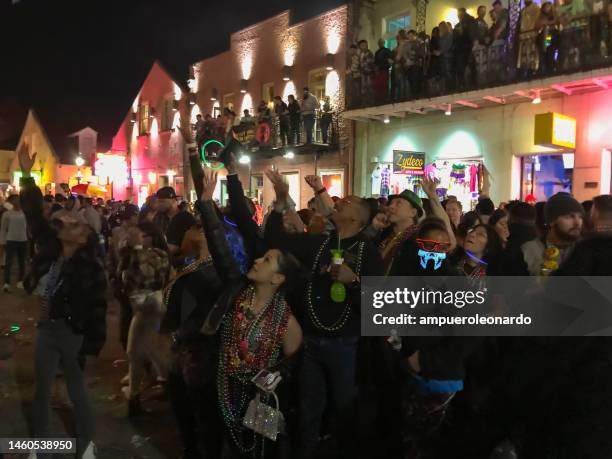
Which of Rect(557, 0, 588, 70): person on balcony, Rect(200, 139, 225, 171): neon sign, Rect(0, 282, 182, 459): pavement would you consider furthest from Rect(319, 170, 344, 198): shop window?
Rect(200, 139, 225, 171): neon sign

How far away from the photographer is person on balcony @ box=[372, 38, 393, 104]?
44.6 ft

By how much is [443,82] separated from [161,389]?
10.0 metres

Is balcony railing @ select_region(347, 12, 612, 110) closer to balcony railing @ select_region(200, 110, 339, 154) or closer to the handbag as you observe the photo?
balcony railing @ select_region(200, 110, 339, 154)

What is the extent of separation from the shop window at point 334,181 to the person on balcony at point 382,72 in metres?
3.10

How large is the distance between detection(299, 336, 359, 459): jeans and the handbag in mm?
198

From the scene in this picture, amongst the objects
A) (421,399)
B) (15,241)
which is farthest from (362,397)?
(15,241)

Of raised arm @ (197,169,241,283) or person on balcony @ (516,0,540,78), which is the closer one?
raised arm @ (197,169,241,283)

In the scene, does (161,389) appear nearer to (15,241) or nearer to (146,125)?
(15,241)

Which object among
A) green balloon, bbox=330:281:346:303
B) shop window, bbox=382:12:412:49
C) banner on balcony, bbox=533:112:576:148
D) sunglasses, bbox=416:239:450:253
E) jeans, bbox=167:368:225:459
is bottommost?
jeans, bbox=167:368:225:459

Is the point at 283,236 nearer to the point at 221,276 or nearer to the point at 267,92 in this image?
the point at 221,276

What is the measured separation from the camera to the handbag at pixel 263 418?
130 inches

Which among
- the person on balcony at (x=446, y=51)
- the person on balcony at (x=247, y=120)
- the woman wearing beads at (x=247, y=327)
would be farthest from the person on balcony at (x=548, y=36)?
the person on balcony at (x=247, y=120)

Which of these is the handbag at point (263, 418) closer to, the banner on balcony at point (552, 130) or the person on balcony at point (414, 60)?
the banner on balcony at point (552, 130)

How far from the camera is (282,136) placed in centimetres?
1706
